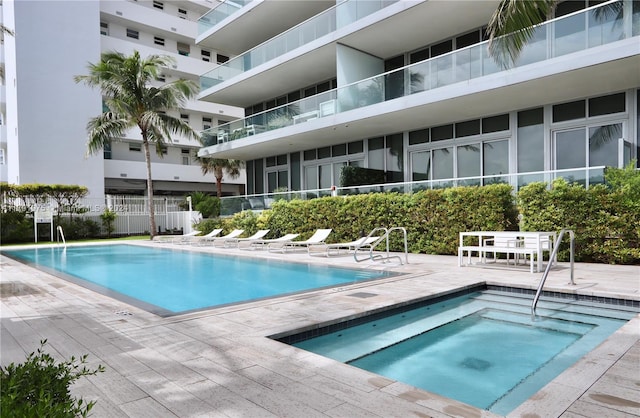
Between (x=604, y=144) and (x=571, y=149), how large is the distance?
943mm

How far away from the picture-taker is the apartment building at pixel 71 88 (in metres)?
27.9

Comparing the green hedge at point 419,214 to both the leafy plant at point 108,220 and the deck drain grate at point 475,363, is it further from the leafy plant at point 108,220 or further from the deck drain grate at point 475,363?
the leafy plant at point 108,220

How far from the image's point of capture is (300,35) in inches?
776

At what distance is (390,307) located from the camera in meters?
6.05

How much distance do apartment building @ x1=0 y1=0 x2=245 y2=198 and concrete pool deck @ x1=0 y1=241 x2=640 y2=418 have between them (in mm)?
25532

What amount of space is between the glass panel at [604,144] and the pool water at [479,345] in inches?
340

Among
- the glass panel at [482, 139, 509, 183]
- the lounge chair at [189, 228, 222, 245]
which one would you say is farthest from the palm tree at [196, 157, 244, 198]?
the glass panel at [482, 139, 509, 183]

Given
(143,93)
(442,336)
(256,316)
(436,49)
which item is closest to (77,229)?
(143,93)

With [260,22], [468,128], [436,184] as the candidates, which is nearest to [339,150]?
[468,128]

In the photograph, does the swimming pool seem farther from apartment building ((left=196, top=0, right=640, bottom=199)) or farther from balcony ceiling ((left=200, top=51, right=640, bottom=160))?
balcony ceiling ((left=200, top=51, right=640, bottom=160))

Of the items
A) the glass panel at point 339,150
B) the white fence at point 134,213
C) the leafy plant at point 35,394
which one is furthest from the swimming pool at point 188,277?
the white fence at point 134,213

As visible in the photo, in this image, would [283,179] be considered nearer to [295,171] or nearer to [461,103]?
[295,171]

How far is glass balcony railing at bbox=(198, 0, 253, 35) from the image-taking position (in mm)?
22891

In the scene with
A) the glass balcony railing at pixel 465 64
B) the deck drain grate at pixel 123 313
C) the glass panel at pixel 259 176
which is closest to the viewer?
the deck drain grate at pixel 123 313
